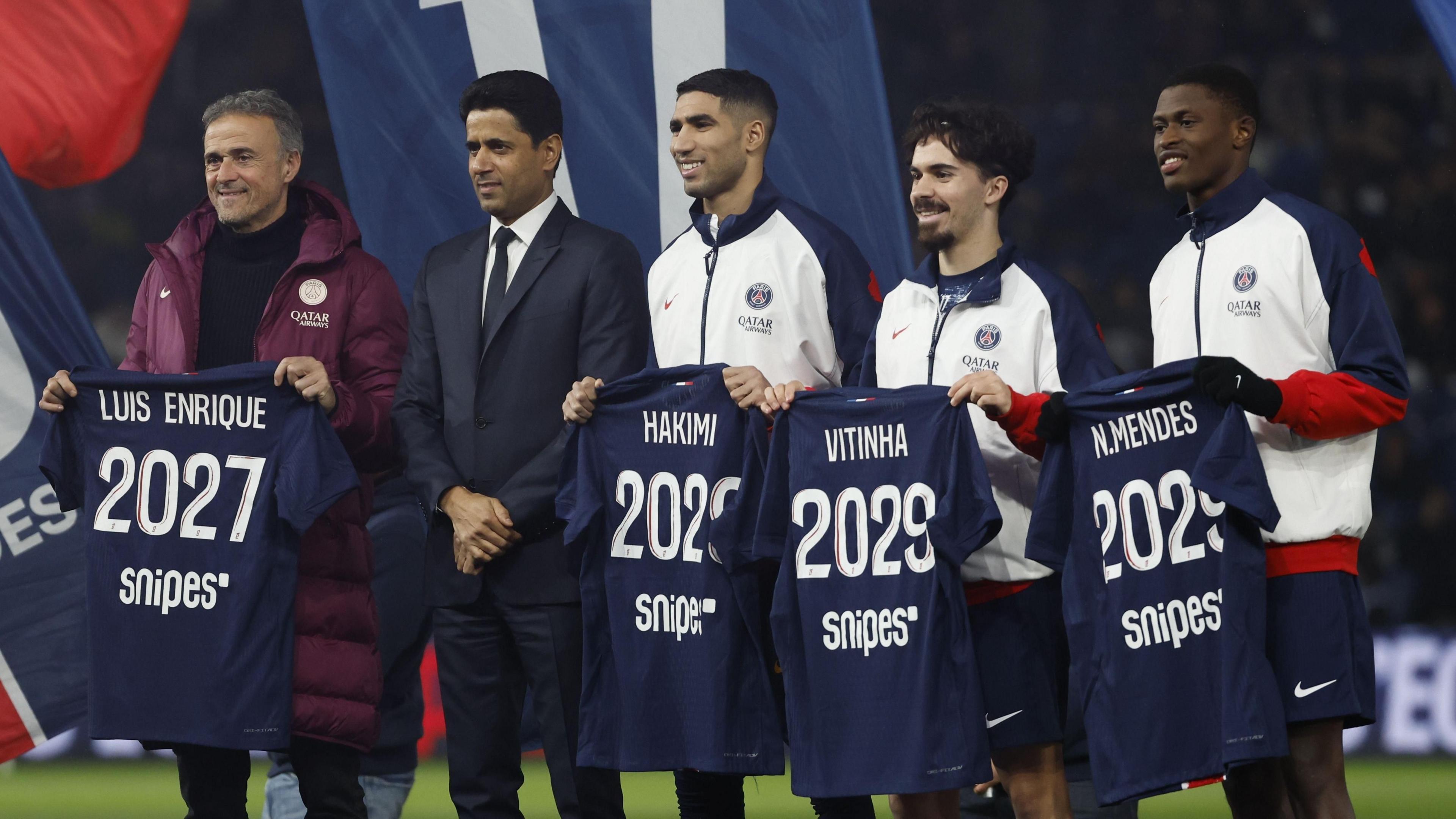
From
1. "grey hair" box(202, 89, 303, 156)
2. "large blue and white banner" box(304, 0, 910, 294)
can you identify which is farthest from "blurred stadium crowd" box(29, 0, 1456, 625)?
"grey hair" box(202, 89, 303, 156)

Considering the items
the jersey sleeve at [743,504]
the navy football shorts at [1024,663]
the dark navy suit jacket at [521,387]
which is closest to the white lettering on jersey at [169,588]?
the dark navy suit jacket at [521,387]

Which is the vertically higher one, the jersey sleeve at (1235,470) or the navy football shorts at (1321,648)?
the jersey sleeve at (1235,470)

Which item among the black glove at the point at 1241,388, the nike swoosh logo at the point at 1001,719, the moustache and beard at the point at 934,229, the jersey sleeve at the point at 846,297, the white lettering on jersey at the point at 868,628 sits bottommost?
the nike swoosh logo at the point at 1001,719

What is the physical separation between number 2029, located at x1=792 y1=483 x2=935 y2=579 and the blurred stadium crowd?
8.62 ft

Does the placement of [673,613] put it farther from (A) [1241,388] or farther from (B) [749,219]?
(A) [1241,388]

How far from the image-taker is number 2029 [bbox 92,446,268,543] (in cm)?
376

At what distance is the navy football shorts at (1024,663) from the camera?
322 centimetres

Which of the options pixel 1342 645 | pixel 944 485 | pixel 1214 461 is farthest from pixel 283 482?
pixel 1342 645

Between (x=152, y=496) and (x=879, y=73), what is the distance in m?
2.57

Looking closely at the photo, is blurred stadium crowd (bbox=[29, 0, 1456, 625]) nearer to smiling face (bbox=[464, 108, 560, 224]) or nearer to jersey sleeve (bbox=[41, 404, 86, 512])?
jersey sleeve (bbox=[41, 404, 86, 512])

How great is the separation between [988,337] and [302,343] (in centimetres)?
172

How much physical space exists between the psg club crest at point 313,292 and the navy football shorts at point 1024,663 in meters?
1.81

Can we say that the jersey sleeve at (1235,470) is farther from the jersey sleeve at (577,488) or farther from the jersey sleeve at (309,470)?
the jersey sleeve at (309,470)

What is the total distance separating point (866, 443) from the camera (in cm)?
335
